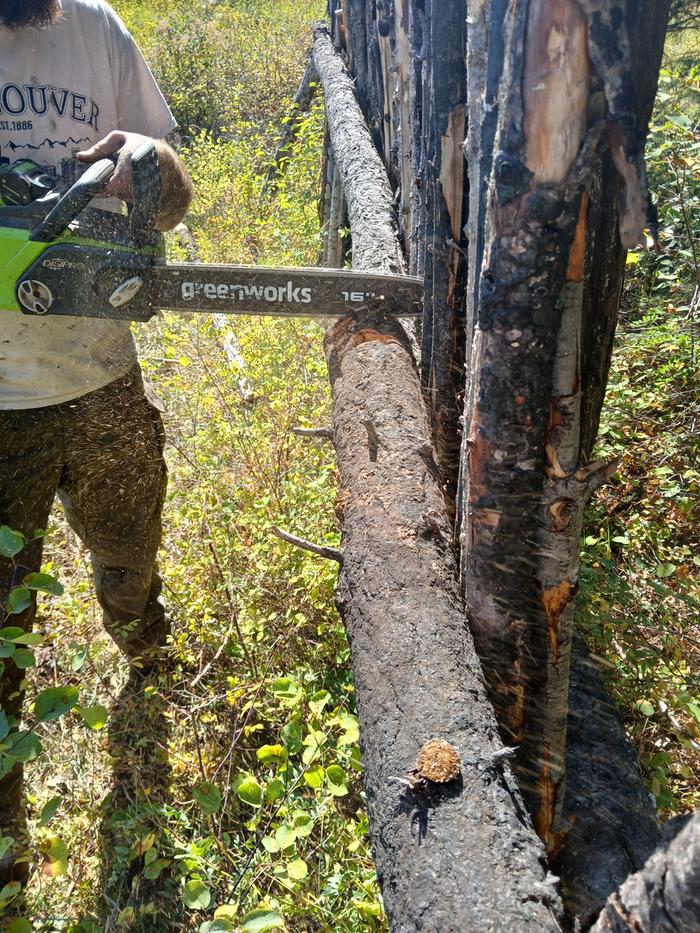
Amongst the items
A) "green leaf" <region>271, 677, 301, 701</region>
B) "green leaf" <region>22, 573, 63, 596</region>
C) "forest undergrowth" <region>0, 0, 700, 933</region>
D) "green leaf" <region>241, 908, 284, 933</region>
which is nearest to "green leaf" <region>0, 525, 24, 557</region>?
"green leaf" <region>22, 573, 63, 596</region>

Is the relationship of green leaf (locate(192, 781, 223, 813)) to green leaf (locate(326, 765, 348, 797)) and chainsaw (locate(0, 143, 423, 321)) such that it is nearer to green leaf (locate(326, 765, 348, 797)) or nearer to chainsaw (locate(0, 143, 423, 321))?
green leaf (locate(326, 765, 348, 797))

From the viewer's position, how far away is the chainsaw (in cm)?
193

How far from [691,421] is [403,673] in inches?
83.5

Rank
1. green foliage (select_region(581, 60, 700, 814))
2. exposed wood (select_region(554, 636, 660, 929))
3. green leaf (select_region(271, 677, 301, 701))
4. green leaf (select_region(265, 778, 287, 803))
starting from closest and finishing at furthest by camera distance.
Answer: exposed wood (select_region(554, 636, 660, 929)) → green leaf (select_region(265, 778, 287, 803)) → green leaf (select_region(271, 677, 301, 701)) → green foliage (select_region(581, 60, 700, 814))

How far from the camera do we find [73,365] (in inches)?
91.6

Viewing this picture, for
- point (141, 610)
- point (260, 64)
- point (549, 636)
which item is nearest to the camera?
point (549, 636)

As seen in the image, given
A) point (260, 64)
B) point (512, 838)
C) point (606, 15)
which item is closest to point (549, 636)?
point (512, 838)

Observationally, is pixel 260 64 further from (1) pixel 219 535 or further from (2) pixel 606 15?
(2) pixel 606 15

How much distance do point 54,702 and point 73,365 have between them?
3.67ft

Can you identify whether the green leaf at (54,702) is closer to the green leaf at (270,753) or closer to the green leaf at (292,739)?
the green leaf at (270,753)

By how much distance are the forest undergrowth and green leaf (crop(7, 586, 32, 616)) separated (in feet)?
0.41

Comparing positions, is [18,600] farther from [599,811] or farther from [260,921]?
[599,811]

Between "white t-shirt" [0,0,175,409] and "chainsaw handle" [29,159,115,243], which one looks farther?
"white t-shirt" [0,0,175,409]

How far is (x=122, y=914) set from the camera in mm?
2002
